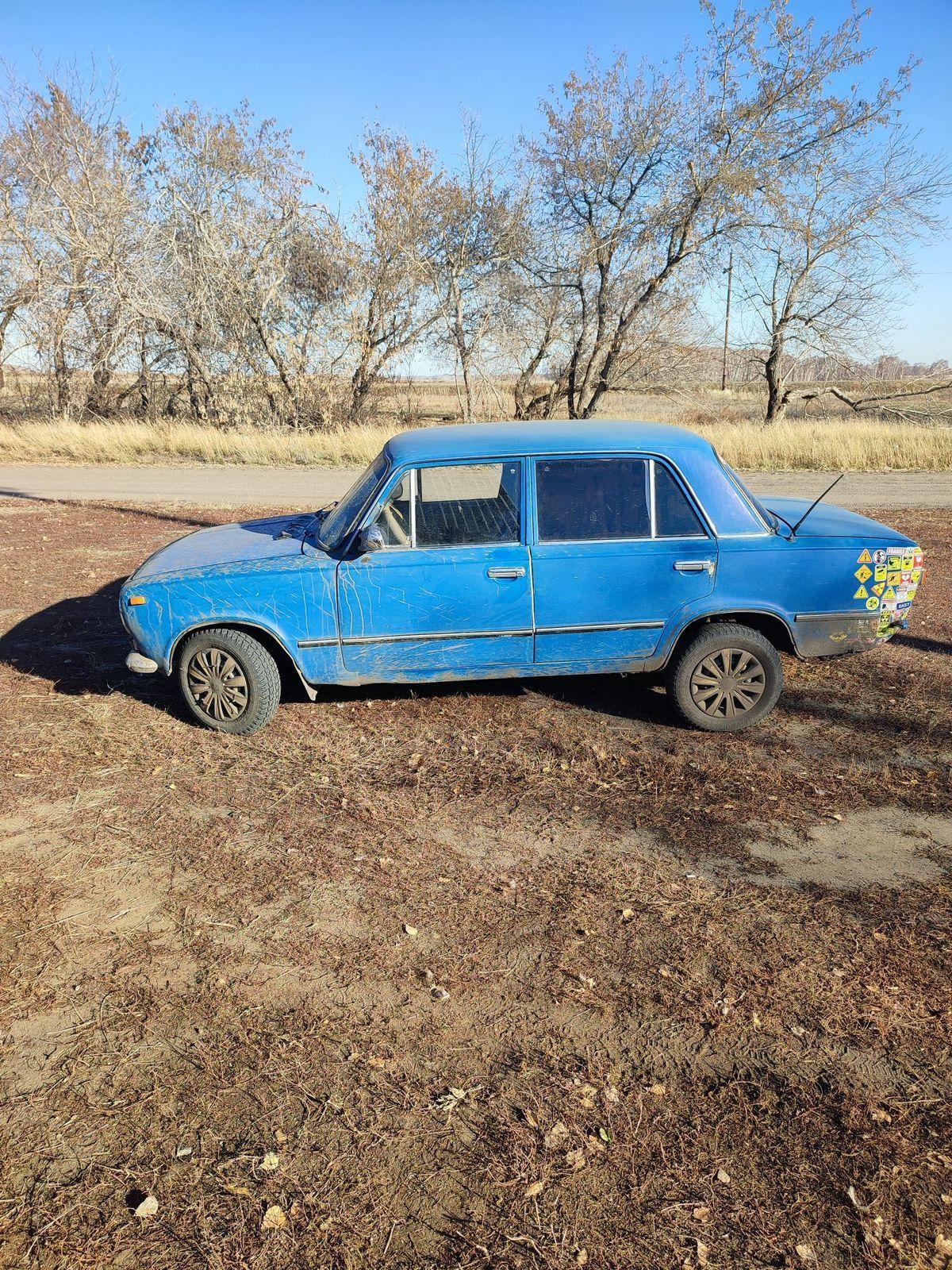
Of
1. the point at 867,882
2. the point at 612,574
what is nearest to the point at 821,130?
the point at 612,574

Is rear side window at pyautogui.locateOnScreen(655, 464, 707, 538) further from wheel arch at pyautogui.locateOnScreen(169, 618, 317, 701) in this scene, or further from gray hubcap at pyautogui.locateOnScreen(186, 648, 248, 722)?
gray hubcap at pyautogui.locateOnScreen(186, 648, 248, 722)

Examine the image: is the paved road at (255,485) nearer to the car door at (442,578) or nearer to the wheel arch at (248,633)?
the wheel arch at (248,633)

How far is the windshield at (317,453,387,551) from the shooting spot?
5375mm

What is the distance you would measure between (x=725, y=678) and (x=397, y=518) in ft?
7.44

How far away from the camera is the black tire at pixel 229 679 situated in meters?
5.36

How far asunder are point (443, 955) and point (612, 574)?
→ 2.63 m

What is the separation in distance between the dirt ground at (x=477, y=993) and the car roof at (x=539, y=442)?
175cm

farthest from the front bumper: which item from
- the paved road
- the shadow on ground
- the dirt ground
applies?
the paved road

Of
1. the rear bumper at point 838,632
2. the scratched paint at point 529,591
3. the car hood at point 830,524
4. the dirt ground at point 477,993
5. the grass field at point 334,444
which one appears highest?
the grass field at point 334,444

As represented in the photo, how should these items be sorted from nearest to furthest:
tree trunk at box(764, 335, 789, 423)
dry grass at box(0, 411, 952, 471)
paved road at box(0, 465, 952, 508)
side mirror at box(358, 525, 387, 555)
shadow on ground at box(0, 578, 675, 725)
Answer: side mirror at box(358, 525, 387, 555) < shadow on ground at box(0, 578, 675, 725) < paved road at box(0, 465, 952, 508) < dry grass at box(0, 411, 952, 471) < tree trunk at box(764, 335, 789, 423)

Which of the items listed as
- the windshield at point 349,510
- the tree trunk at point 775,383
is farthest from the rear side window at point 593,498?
the tree trunk at point 775,383

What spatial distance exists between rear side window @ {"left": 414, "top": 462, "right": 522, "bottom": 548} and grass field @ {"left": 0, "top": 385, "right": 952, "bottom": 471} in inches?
601

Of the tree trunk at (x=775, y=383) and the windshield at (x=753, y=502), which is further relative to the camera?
the tree trunk at (x=775, y=383)

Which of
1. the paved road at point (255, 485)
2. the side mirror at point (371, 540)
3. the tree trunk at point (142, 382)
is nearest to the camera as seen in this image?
the side mirror at point (371, 540)
